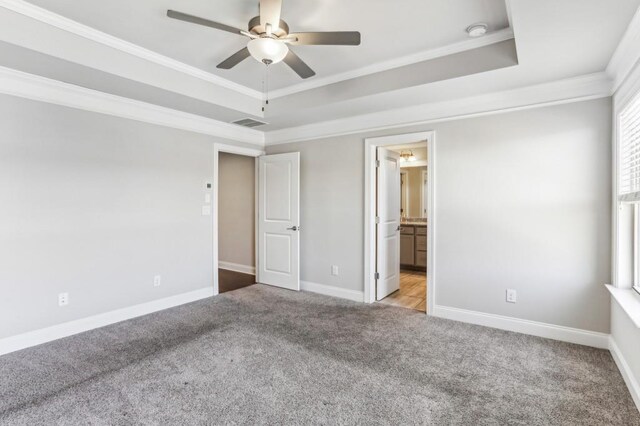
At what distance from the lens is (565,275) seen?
121 inches

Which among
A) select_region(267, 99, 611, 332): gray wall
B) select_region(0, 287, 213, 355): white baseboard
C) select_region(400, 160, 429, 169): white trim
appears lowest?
select_region(0, 287, 213, 355): white baseboard

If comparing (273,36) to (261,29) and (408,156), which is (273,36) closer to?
(261,29)

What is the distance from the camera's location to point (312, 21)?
2.59 m

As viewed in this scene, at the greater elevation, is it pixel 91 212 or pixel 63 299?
pixel 91 212

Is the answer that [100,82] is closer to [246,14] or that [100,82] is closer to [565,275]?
[246,14]

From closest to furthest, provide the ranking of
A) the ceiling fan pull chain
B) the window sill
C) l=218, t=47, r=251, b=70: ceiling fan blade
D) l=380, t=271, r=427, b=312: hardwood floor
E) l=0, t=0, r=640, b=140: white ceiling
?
the window sill → l=0, t=0, r=640, b=140: white ceiling → l=218, t=47, r=251, b=70: ceiling fan blade → the ceiling fan pull chain → l=380, t=271, r=427, b=312: hardwood floor

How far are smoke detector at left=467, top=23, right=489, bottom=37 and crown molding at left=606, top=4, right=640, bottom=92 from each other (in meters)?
0.87

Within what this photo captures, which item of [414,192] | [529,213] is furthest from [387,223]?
[414,192]

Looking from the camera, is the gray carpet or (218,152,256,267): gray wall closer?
the gray carpet

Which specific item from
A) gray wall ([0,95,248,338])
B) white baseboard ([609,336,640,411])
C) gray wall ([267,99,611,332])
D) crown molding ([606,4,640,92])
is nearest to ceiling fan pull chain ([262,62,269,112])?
gray wall ([0,95,248,338])

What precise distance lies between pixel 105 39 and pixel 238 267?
13.9ft

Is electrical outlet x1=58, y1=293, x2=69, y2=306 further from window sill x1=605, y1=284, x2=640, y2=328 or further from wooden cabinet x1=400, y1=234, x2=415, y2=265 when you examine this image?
wooden cabinet x1=400, y1=234, x2=415, y2=265

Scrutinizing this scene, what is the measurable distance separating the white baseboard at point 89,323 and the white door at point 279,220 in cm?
107

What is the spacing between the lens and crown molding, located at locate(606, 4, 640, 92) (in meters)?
2.06
